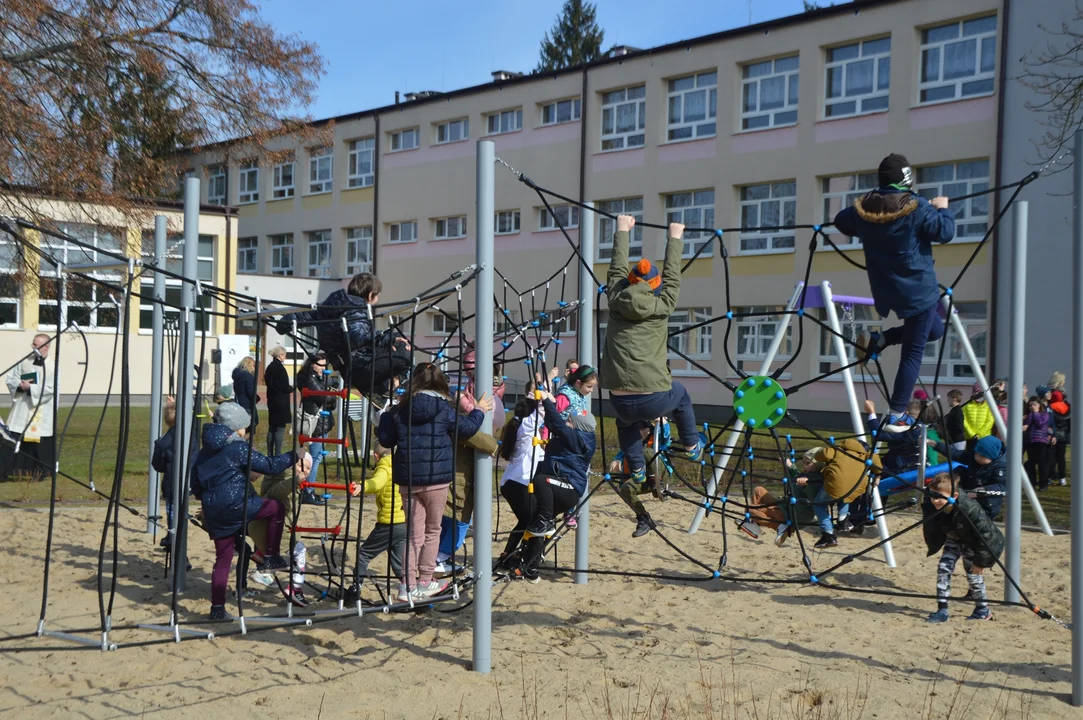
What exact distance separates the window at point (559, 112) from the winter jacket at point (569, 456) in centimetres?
1809

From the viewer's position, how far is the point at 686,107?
72.1 ft

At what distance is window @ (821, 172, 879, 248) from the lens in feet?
63.4

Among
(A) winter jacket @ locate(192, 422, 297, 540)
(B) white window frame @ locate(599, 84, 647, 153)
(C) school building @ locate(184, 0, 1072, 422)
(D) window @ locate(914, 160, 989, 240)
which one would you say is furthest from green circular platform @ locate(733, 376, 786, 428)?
(B) white window frame @ locate(599, 84, 647, 153)

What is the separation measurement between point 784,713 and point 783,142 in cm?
1752

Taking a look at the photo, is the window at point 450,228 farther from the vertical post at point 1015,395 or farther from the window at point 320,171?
the vertical post at point 1015,395

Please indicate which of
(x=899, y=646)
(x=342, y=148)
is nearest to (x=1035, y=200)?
(x=899, y=646)

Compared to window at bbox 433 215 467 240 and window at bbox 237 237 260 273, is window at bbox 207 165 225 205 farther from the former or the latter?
window at bbox 433 215 467 240

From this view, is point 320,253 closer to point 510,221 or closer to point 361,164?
point 361,164

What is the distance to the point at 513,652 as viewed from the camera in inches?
200

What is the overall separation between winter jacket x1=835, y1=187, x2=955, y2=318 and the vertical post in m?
1.73

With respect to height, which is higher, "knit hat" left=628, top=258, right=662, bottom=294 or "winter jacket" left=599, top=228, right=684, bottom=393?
"knit hat" left=628, top=258, right=662, bottom=294

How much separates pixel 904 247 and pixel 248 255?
1168 inches

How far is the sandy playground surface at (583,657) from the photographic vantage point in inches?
169

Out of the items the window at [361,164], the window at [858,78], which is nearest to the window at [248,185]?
the window at [361,164]
